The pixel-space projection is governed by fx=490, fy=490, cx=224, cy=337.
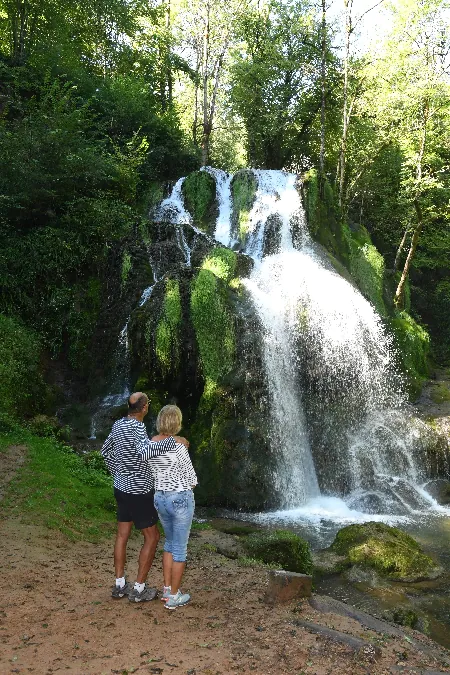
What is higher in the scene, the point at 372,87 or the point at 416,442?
the point at 372,87

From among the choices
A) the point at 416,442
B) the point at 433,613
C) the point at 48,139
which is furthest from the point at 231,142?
the point at 433,613

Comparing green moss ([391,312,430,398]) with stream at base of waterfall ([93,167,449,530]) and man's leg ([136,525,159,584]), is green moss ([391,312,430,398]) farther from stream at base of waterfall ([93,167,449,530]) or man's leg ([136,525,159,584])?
man's leg ([136,525,159,584])

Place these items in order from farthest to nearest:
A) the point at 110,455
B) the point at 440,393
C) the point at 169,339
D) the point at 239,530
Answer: the point at 440,393 < the point at 169,339 < the point at 239,530 < the point at 110,455

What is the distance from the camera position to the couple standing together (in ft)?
14.8

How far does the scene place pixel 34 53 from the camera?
2139 cm

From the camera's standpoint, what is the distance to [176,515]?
449 centimetres

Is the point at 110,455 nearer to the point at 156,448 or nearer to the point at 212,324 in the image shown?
the point at 156,448

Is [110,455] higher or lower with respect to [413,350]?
lower

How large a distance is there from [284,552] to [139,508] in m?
3.36

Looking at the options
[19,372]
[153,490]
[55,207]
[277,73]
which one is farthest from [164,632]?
[277,73]

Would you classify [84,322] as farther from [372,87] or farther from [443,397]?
[372,87]

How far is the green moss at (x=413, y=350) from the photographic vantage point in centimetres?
1606

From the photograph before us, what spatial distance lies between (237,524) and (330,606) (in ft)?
15.0

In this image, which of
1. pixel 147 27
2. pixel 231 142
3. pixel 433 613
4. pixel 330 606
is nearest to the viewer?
Answer: pixel 330 606
